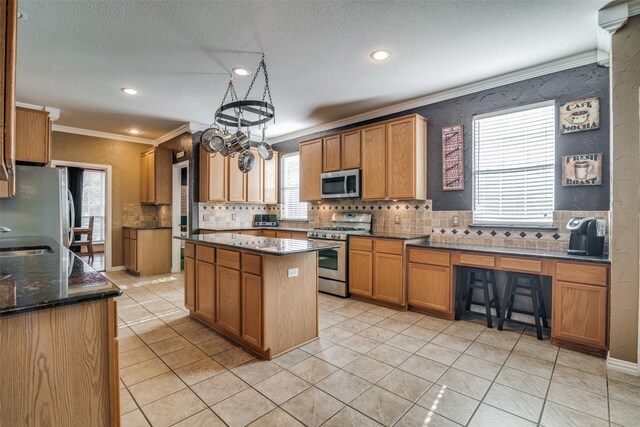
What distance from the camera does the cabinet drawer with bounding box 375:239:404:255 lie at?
3.83 metres

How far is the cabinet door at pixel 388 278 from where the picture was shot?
3.82 metres

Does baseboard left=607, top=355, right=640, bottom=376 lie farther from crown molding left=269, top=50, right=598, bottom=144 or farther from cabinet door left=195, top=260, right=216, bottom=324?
cabinet door left=195, top=260, right=216, bottom=324

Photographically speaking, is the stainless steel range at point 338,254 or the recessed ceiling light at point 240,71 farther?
the stainless steel range at point 338,254

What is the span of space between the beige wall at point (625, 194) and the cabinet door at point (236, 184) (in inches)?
196

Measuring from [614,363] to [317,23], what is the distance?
3.50m

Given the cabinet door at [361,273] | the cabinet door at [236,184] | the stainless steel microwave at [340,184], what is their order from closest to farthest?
the cabinet door at [361,273] → the stainless steel microwave at [340,184] → the cabinet door at [236,184]

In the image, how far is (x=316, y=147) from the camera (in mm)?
5215

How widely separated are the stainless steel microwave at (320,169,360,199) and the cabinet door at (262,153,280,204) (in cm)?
156

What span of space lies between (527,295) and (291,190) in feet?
14.1

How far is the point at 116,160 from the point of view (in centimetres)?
625

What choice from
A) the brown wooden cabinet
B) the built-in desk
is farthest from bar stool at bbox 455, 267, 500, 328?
the brown wooden cabinet

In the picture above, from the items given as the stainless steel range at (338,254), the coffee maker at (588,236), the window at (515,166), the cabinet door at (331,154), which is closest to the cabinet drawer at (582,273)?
the coffee maker at (588,236)

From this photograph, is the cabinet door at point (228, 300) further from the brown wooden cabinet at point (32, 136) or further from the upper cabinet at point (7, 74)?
the brown wooden cabinet at point (32, 136)

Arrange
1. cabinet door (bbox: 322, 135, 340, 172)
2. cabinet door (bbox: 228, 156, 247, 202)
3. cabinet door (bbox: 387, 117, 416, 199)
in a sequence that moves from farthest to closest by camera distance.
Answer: cabinet door (bbox: 228, 156, 247, 202)
cabinet door (bbox: 322, 135, 340, 172)
cabinet door (bbox: 387, 117, 416, 199)
